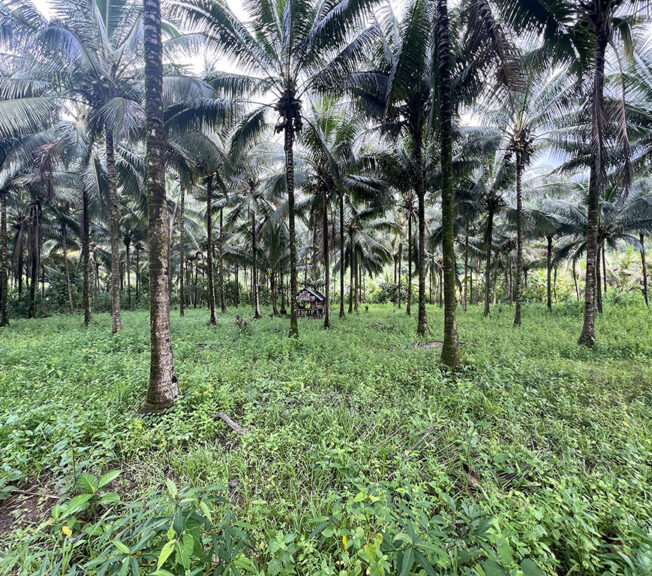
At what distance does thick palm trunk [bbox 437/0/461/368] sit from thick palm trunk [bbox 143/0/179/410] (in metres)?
4.93

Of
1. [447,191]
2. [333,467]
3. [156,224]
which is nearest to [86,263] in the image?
[156,224]

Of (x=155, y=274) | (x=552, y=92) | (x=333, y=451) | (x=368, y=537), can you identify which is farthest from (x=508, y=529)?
(x=552, y=92)

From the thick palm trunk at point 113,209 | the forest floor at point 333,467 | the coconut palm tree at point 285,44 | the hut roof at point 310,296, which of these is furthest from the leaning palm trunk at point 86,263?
the hut roof at point 310,296

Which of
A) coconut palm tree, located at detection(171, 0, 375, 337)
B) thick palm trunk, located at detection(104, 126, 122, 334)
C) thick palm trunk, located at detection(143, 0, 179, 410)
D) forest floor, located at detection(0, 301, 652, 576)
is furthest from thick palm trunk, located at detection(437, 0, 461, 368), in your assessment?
thick palm trunk, located at detection(104, 126, 122, 334)

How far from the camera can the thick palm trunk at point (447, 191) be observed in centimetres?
544

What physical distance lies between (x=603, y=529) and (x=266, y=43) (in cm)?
1106

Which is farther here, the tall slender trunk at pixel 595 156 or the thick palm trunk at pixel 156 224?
the tall slender trunk at pixel 595 156

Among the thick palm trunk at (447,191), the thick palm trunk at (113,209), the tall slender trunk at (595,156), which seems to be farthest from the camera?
the thick palm trunk at (113,209)

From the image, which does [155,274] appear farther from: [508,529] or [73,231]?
[73,231]

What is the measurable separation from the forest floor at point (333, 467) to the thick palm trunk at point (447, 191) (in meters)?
0.58

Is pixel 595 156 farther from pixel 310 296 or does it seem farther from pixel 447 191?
pixel 310 296

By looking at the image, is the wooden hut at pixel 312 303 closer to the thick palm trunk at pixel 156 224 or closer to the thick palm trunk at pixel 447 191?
the thick palm trunk at pixel 447 191

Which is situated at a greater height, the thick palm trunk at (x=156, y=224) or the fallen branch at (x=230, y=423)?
the thick palm trunk at (x=156, y=224)

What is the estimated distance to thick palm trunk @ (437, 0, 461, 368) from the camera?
17.8 feet
